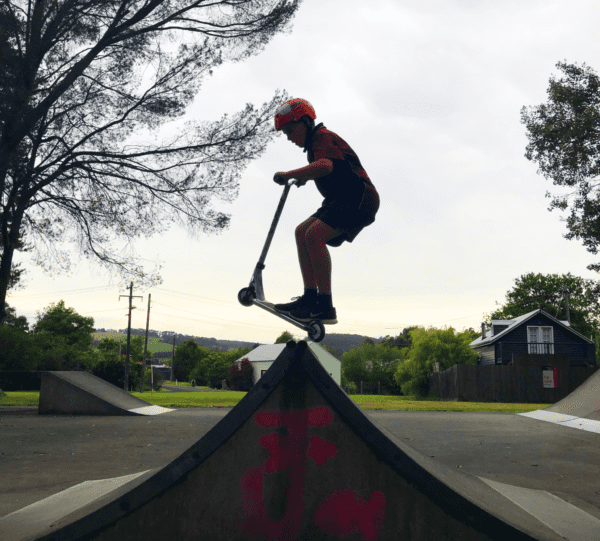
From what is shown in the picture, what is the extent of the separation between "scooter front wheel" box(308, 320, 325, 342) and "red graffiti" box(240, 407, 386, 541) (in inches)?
57.6

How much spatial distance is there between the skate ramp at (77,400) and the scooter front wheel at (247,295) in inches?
313

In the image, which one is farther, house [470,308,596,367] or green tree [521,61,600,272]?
house [470,308,596,367]

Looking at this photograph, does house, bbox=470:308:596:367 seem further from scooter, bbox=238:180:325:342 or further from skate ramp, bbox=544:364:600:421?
scooter, bbox=238:180:325:342

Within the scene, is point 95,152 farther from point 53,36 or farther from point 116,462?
point 116,462

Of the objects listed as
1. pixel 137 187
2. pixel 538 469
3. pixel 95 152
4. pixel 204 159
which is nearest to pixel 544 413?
pixel 538 469

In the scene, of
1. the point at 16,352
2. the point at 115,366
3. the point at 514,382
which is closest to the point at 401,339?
the point at 514,382

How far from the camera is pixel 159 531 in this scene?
7.23 ft

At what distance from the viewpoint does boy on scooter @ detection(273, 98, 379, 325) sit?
3758 millimetres

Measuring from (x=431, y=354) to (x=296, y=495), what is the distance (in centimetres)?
3258

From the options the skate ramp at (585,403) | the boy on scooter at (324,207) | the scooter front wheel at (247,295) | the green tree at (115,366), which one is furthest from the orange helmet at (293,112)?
the green tree at (115,366)

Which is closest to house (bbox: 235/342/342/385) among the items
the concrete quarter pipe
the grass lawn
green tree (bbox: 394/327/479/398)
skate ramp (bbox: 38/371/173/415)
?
green tree (bbox: 394/327/479/398)

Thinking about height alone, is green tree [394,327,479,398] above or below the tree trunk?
A: below

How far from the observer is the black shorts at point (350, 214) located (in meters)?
3.77

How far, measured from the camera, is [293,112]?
12.5ft
